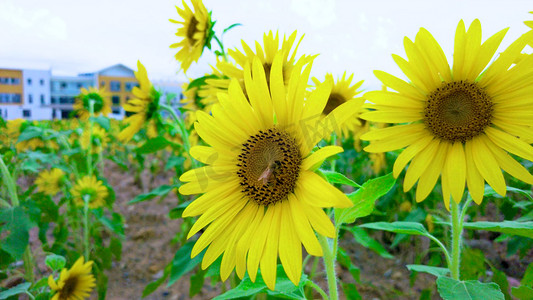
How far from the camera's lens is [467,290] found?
2.81 feet

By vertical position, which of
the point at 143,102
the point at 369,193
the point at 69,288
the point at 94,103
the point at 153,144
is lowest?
the point at 69,288

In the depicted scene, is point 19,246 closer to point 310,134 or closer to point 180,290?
point 180,290

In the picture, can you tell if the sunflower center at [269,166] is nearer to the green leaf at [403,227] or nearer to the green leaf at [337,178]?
the green leaf at [337,178]

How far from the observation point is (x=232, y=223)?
34.0 inches

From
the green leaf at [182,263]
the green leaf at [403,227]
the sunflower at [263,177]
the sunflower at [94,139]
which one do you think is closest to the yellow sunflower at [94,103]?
the sunflower at [94,139]

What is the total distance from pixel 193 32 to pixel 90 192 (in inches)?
58.0

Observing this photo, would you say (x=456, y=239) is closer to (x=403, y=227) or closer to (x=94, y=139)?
(x=403, y=227)

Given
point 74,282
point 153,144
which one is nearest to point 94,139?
point 74,282

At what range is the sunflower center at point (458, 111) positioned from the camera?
2.98 feet

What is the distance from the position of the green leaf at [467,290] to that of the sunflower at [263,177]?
0.34 meters

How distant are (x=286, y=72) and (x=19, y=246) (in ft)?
5.04

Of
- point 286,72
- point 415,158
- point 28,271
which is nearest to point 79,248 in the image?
point 28,271

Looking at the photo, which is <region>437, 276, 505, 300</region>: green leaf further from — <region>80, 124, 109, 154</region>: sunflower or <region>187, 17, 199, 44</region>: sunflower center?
<region>80, 124, 109, 154</region>: sunflower

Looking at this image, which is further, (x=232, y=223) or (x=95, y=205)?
(x=95, y=205)
